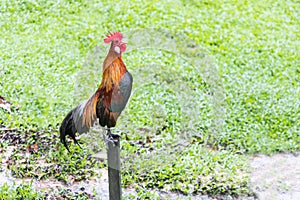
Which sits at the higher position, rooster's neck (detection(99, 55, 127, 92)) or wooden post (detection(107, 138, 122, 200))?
rooster's neck (detection(99, 55, 127, 92))

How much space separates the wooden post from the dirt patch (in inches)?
65.4

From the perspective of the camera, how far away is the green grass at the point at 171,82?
5.57 meters

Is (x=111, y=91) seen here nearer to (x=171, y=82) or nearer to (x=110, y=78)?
(x=110, y=78)

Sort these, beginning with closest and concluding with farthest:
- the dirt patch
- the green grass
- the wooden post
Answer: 1. the wooden post
2. the dirt patch
3. the green grass

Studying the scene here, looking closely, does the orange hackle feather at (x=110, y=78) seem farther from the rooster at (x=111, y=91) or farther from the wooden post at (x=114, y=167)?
the wooden post at (x=114, y=167)

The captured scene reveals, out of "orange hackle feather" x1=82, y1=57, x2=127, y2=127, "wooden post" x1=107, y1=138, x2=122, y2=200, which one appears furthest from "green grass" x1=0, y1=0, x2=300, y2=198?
"orange hackle feather" x1=82, y1=57, x2=127, y2=127

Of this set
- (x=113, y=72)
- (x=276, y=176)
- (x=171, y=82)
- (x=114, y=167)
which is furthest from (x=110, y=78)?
(x=171, y=82)

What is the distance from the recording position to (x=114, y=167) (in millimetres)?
4020

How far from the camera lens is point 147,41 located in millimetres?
7461

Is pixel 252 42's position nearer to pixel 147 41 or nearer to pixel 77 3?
pixel 147 41

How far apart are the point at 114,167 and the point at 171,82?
303cm

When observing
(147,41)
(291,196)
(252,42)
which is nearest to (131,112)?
(147,41)

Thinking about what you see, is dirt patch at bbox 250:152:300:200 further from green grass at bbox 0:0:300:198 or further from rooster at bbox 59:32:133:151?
rooster at bbox 59:32:133:151

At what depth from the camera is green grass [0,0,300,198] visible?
557cm
